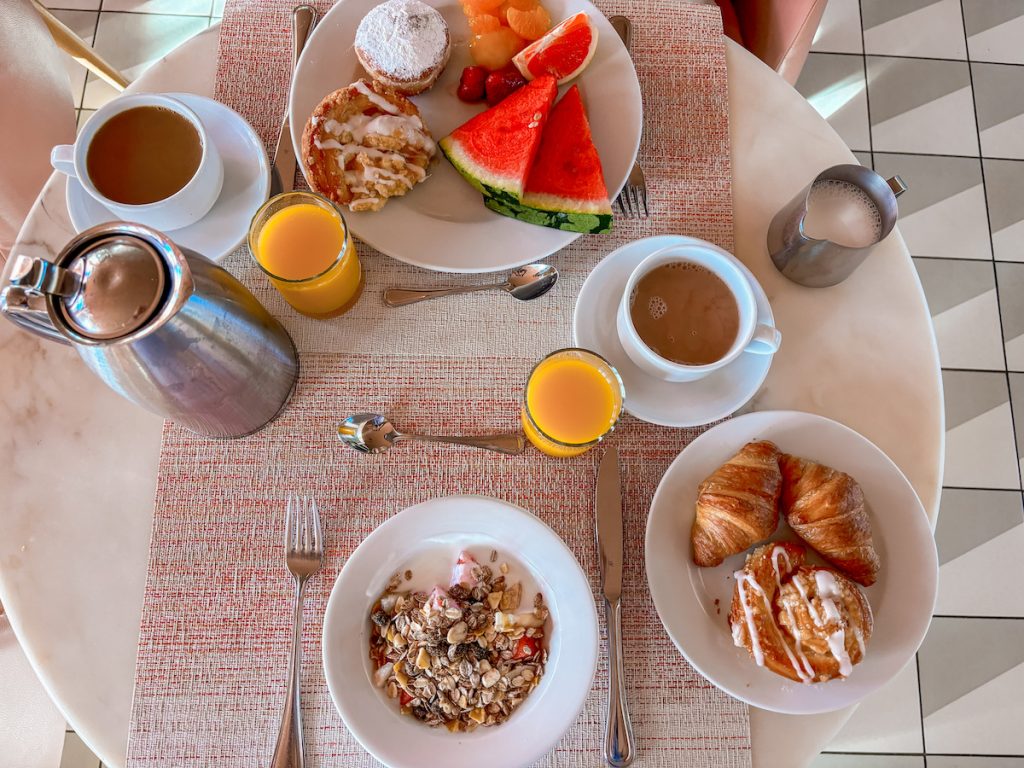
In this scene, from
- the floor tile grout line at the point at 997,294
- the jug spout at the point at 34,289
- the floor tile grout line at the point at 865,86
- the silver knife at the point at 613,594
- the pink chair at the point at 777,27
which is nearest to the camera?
the jug spout at the point at 34,289

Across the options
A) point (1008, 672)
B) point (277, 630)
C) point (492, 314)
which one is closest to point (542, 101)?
point (492, 314)

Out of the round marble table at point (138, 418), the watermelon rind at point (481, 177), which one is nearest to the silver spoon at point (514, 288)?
the watermelon rind at point (481, 177)

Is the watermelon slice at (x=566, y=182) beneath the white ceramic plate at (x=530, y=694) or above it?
above

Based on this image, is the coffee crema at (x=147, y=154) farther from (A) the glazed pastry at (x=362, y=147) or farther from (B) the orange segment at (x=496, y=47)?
(B) the orange segment at (x=496, y=47)

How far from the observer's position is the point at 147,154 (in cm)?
110

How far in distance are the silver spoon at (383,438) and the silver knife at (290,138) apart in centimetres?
44

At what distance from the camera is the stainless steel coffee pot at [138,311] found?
2.40 ft

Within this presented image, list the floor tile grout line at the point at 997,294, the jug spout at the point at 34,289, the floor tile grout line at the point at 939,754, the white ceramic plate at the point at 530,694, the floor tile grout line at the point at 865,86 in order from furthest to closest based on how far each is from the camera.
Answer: the floor tile grout line at the point at 865,86 < the floor tile grout line at the point at 997,294 < the floor tile grout line at the point at 939,754 < the white ceramic plate at the point at 530,694 < the jug spout at the point at 34,289

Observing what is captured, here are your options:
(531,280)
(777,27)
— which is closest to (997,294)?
(777,27)

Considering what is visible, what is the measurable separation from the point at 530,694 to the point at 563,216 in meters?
0.76

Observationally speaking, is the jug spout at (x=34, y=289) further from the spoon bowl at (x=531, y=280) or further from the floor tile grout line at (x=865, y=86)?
the floor tile grout line at (x=865, y=86)

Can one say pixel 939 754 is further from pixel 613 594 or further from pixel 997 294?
pixel 613 594

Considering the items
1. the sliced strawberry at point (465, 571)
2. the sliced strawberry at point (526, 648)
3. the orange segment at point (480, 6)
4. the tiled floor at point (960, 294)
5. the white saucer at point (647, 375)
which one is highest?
the orange segment at point (480, 6)

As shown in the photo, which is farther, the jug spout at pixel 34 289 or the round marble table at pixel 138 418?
the round marble table at pixel 138 418
